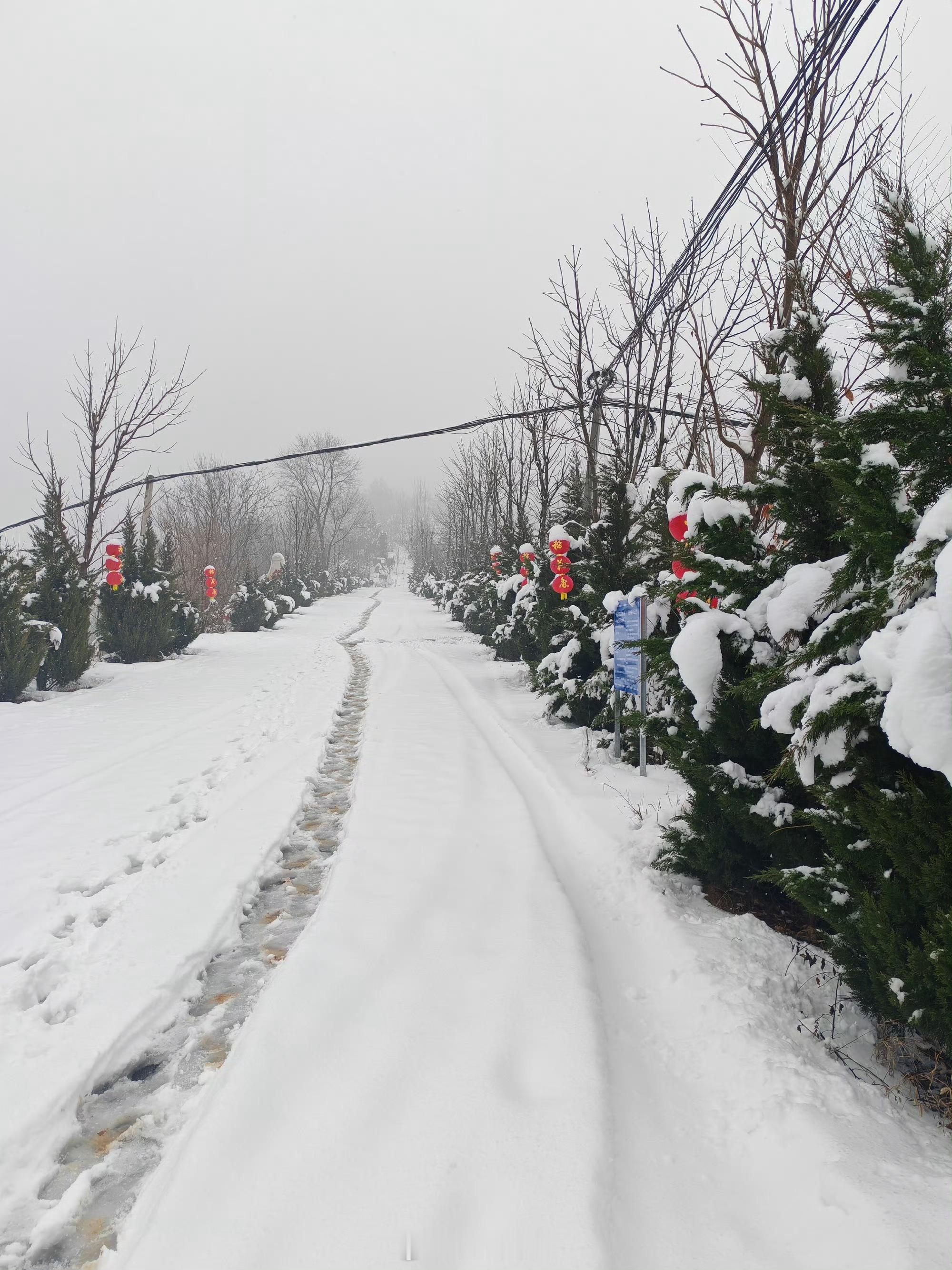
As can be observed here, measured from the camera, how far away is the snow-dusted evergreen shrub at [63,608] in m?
9.65

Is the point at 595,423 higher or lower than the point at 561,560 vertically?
higher

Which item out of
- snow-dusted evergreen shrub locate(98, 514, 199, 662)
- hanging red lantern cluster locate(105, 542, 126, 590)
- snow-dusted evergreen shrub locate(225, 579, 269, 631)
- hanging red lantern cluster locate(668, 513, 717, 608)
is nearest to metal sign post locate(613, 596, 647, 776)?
hanging red lantern cluster locate(668, 513, 717, 608)

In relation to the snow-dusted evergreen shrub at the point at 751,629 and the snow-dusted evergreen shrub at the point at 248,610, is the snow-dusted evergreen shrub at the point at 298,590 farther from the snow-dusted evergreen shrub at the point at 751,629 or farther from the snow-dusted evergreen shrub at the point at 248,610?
the snow-dusted evergreen shrub at the point at 751,629

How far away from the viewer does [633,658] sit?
4910 millimetres

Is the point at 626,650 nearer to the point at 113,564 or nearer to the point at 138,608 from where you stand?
the point at 113,564

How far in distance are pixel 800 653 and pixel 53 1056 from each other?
2.80 m

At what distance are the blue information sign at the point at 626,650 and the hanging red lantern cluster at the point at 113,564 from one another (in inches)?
388

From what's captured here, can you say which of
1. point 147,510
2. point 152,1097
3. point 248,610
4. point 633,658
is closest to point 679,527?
point 633,658

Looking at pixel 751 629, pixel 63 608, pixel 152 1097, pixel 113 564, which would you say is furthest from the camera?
pixel 113 564

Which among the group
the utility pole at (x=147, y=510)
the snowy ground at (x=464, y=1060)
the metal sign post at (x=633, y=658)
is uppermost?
the utility pole at (x=147, y=510)

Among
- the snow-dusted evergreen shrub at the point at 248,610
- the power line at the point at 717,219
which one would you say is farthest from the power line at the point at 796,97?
the snow-dusted evergreen shrub at the point at 248,610

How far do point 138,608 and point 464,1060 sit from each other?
12374mm

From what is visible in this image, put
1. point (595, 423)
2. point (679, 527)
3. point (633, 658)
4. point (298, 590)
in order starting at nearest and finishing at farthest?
point (679, 527) → point (633, 658) → point (595, 423) → point (298, 590)

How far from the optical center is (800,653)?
2105 millimetres
